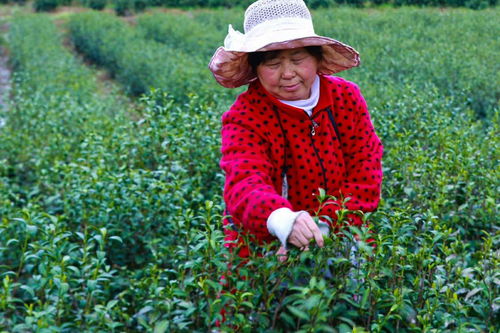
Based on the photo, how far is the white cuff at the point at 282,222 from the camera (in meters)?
2.07

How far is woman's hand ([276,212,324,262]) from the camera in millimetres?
2014

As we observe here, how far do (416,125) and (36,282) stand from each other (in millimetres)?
3488

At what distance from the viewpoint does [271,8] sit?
2.52m

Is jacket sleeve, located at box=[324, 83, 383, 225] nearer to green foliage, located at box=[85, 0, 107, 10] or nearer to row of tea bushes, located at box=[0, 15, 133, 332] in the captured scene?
row of tea bushes, located at box=[0, 15, 133, 332]

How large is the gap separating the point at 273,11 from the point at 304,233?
3.03 ft

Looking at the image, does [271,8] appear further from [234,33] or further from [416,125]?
[416,125]

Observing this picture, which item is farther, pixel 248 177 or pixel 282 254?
pixel 248 177

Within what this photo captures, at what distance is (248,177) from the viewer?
93.0 inches

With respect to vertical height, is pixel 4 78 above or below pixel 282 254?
below

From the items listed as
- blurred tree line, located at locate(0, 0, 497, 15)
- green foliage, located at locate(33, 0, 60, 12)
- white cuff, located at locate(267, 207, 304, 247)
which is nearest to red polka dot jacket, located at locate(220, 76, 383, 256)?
white cuff, located at locate(267, 207, 304, 247)

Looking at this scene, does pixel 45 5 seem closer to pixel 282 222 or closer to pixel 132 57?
pixel 132 57

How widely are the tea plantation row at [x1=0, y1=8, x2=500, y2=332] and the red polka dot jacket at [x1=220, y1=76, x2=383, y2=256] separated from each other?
14cm

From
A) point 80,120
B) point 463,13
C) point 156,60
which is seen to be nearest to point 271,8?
point 80,120

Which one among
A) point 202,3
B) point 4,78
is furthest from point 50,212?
point 202,3
